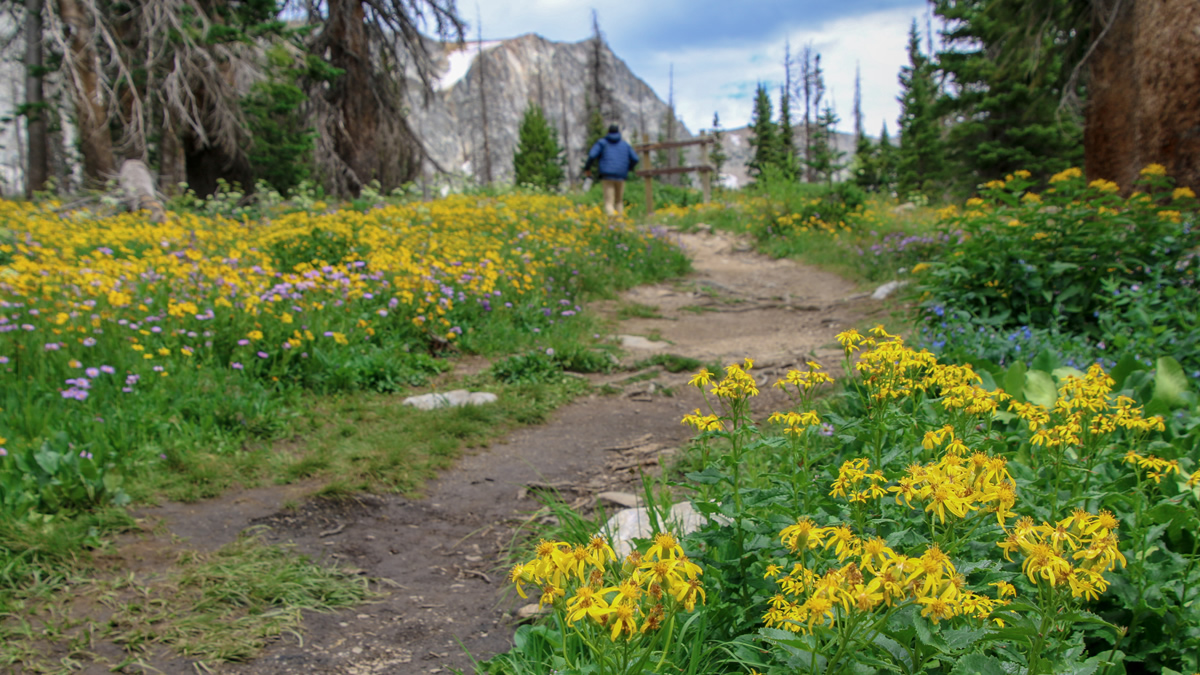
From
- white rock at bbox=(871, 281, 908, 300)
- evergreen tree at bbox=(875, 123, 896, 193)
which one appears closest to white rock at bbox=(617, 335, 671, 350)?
white rock at bbox=(871, 281, 908, 300)

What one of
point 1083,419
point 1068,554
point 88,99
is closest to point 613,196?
point 88,99

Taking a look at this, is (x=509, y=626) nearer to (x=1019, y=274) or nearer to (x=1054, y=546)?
(x=1054, y=546)

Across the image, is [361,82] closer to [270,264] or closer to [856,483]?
[270,264]

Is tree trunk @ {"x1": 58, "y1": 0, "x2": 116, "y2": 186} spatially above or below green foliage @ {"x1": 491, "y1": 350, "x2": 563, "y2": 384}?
above

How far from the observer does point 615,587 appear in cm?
110

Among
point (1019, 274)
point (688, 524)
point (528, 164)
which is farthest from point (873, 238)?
point (528, 164)

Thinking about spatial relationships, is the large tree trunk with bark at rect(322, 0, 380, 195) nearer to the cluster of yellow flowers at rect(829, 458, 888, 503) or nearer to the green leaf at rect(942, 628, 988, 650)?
the cluster of yellow flowers at rect(829, 458, 888, 503)

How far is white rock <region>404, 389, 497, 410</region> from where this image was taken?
468 centimetres

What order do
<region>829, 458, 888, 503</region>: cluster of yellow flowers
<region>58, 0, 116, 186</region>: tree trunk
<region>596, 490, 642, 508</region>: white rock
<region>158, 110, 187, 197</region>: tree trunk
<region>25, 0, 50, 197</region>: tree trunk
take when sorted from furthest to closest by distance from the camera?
1. <region>158, 110, 187, 197</region>: tree trunk
2. <region>25, 0, 50, 197</region>: tree trunk
3. <region>58, 0, 116, 186</region>: tree trunk
4. <region>596, 490, 642, 508</region>: white rock
5. <region>829, 458, 888, 503</region>: cluster of yellow flowers

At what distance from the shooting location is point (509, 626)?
2.47m

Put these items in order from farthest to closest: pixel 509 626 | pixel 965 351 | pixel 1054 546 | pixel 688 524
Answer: pixel 965 351 < pixel 688 524 < pixel 509 626 < pixel 1054 546

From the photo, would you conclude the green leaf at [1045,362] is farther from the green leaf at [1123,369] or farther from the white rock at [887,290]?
the white rock at [887,290]

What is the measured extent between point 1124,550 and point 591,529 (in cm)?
165

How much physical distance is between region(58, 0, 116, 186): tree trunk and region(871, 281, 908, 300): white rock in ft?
36.1
